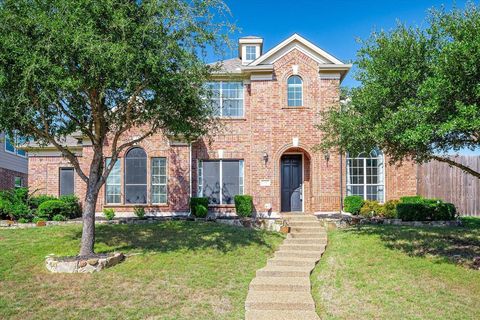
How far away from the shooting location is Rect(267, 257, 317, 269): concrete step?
11656 millimetres

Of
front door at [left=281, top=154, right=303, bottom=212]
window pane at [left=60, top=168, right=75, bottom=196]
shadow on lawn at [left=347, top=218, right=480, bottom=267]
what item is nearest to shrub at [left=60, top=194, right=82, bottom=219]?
window pane at [left=60, top=168, right=75, bottom=196]

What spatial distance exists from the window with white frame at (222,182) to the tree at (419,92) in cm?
771

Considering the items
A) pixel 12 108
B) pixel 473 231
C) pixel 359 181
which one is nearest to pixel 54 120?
pixel 12 108

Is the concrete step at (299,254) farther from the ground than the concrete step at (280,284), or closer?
farther from the ground

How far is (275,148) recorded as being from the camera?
18828 mm

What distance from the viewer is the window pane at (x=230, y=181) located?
766 inches

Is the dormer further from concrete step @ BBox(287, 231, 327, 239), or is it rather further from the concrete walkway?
the concrete walkway

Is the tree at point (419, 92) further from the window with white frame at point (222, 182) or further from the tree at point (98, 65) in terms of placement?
the window with white frame at point (222, 182)

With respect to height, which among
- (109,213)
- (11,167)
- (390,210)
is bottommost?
(109,213)

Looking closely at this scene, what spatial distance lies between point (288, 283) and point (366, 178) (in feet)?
34.6

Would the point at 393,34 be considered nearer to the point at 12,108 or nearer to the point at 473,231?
the point at 473,231

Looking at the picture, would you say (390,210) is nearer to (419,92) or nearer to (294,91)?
(294,91)

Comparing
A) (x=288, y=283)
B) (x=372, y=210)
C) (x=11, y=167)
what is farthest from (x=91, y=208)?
(x=11, y=167)

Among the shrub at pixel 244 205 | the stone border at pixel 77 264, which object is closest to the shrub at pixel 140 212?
the shrub at pixel 244 205
